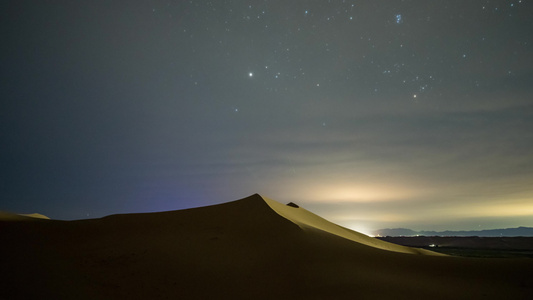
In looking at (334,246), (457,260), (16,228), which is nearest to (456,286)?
(457,260)

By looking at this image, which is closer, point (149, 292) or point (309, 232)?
point (149, 292)

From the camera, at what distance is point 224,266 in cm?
929

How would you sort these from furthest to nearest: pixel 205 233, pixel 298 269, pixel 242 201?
pixel 242 201, pixel 205 233, pixel 298 269

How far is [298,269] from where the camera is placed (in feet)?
29.4

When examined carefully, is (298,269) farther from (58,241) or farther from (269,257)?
(58,241)

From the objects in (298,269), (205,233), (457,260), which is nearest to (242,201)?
(205,233)

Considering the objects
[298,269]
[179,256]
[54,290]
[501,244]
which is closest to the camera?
Result: [54,290]

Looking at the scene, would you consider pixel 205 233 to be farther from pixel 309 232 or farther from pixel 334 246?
pixel 334 246

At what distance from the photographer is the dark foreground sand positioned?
7.29m

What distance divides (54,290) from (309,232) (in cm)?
902

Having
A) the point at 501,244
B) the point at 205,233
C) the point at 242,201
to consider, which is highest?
the point at 242,201

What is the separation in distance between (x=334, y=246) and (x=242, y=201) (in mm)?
6249

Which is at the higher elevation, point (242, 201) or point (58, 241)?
point (242, 201)

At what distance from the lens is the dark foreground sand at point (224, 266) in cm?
729
